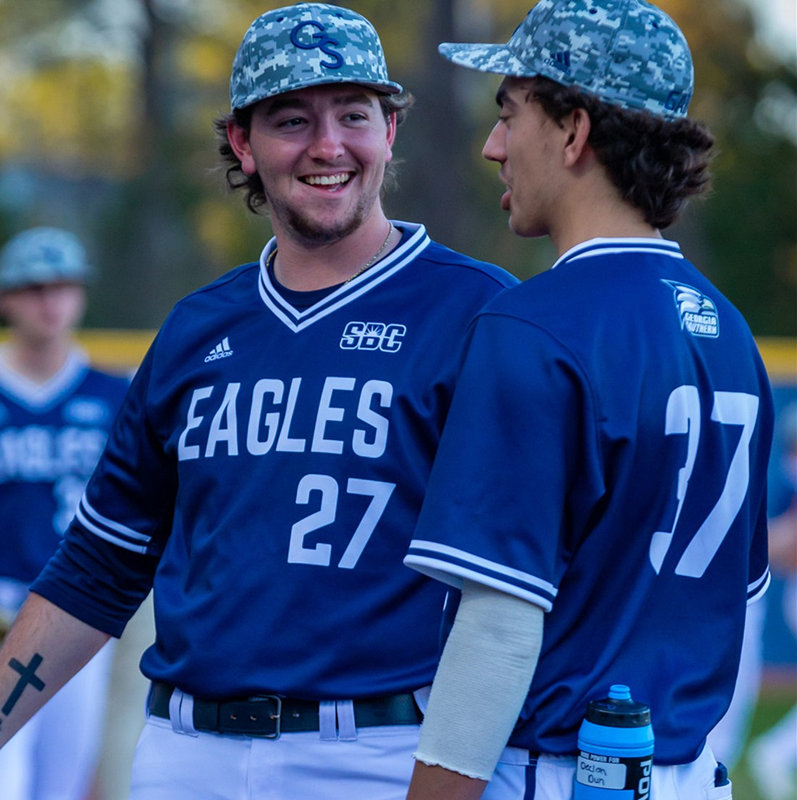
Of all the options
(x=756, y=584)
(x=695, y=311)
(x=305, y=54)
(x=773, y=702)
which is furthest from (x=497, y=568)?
(x=773, y=702)

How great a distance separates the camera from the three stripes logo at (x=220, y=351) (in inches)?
102

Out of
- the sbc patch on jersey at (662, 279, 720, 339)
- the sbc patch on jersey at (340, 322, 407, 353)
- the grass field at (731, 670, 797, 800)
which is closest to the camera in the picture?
the sbc patch on jersey at (662, 279, 720, 339)

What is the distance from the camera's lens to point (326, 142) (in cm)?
261

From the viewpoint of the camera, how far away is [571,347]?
5.90 feet

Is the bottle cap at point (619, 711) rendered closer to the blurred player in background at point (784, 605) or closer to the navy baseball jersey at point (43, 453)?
the navy baseball jersey at point (43, 453)

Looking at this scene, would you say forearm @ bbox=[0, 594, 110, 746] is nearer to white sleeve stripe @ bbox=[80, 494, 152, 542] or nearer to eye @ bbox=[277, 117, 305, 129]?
white sleeve stripe @ bbox=[80, 494, 152, 542]

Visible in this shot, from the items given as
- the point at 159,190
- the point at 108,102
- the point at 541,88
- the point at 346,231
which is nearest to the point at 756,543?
the point at 541,88

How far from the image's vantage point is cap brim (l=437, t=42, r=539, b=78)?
2010 millimetres

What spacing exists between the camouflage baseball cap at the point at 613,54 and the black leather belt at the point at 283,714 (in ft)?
3.55

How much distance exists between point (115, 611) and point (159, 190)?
19.1 meters

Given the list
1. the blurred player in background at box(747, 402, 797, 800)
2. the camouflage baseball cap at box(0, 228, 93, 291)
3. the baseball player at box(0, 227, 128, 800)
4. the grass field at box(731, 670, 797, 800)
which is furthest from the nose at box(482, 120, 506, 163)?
the grass field at box(731, 670, 797, 800)

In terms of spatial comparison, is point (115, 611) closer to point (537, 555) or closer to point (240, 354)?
point (240, 354)

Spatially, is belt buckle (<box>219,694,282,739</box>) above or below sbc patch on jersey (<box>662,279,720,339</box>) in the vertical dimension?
below

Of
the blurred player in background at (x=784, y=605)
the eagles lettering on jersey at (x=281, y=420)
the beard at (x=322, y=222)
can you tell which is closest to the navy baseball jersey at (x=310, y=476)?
the eagles lettering on jersey at (x=281, y=420)
